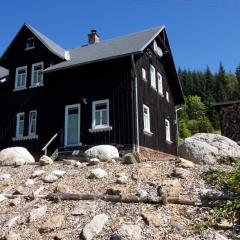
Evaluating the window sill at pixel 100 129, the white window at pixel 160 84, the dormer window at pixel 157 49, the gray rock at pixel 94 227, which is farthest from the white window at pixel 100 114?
the gray rock at pixel 94 227

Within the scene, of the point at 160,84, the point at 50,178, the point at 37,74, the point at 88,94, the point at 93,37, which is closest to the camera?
the point at 50,178

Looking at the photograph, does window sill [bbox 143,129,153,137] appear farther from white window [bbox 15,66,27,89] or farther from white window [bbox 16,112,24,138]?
white window [bbox 15,66,27,89]

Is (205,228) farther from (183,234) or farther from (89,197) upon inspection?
(89,197)

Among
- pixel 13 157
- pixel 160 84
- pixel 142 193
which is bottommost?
pixel 142 193

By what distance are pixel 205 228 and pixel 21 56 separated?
18770mm

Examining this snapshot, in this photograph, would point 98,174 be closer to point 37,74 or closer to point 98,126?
point 98,126

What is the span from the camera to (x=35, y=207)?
9.31 meters

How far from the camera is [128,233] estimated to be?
721cm

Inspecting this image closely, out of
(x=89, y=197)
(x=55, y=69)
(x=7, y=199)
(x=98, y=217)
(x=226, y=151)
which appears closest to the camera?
(x=98, y=217)

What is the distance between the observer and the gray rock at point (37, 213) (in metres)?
8.72

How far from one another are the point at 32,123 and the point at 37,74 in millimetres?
3042

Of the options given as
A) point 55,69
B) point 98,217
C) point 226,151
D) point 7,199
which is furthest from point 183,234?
point 55,69

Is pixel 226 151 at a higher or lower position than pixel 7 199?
higher

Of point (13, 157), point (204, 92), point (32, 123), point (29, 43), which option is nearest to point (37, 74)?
point (29, 43)
